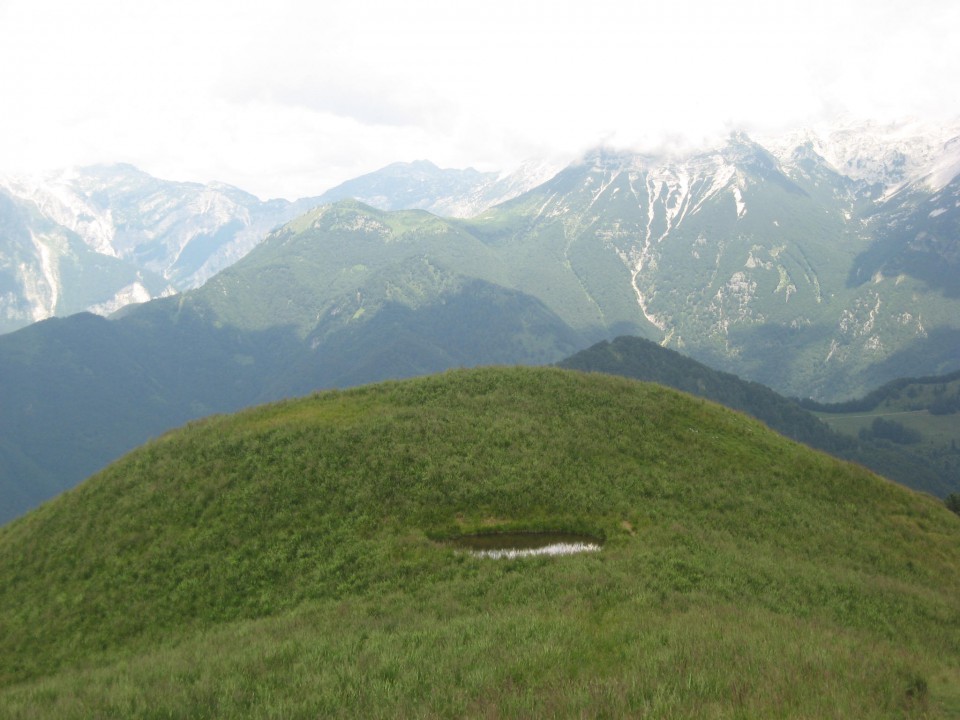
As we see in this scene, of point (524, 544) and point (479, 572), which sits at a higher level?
point (479, 572)

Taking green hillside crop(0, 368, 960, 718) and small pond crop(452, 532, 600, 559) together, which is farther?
small pond crop(452, 532, 600, 559)

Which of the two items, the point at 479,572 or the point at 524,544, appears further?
the point at 524,544

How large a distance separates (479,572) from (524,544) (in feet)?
17.5

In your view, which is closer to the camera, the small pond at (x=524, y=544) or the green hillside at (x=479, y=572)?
the green hillside at (x=479, y=572)

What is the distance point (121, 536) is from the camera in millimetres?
33625

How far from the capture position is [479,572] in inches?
1054

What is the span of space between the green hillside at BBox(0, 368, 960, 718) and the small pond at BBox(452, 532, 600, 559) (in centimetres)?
69

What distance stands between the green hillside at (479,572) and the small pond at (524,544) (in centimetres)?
69

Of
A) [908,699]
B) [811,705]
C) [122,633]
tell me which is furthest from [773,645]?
[122,633]

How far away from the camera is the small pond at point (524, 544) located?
29.9 meters

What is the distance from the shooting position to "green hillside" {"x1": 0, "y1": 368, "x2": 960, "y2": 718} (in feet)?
50.2

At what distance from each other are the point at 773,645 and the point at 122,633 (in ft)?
85.4

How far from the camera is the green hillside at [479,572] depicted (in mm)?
15289

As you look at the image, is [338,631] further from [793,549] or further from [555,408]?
[555,408]
